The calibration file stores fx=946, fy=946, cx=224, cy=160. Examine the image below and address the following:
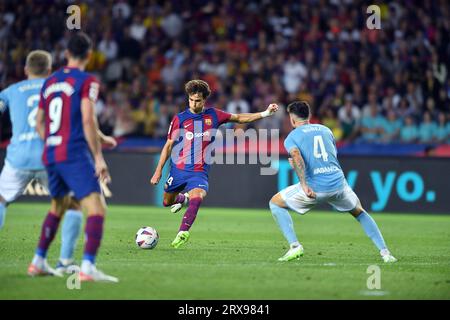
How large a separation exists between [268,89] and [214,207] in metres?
3.34

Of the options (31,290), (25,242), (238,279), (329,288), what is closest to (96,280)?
(31,290)

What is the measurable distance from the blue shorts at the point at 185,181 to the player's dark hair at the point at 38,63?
3260 mm

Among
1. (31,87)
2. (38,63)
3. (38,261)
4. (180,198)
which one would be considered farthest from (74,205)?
(180,198)

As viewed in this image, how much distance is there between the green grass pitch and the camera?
26.0 ft

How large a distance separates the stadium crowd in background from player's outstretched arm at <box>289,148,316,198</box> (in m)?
9.64

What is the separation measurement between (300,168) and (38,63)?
302 cm

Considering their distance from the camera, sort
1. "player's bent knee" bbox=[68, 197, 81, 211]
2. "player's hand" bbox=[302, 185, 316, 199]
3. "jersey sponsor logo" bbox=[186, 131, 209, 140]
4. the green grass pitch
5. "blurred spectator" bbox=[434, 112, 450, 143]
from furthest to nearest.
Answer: "blurred spectator" bbox=[434, 112, 450, 143] → "jersey sponsor logo" bbox=[186, 131, 209, 140] → "player's hand" bbox=[302, 185, 316, 199] → "player's bent knee" bbox=[68, 197, 81, 211] → the green grass pitch

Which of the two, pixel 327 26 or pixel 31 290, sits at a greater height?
pixel 327 26

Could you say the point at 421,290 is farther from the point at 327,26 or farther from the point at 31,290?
the point at 327,26

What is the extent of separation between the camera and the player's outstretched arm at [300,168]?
33.4 ft

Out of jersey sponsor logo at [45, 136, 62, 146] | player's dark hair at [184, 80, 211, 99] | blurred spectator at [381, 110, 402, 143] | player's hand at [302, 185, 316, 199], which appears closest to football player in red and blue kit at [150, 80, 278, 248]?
player's dark hair at [184, 80, 211, 99]

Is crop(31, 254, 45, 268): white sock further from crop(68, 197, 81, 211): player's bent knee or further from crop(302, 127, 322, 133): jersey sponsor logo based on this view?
crop(302, 127, 322, 133): jersey sponsor logo

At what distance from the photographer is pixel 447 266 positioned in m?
10.2

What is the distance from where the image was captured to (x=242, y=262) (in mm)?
10117
